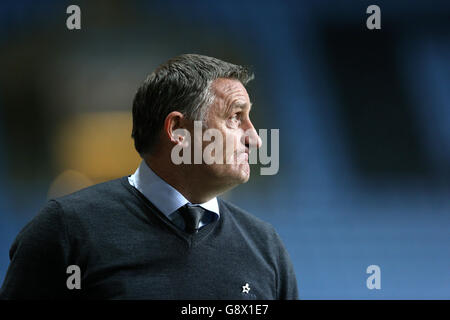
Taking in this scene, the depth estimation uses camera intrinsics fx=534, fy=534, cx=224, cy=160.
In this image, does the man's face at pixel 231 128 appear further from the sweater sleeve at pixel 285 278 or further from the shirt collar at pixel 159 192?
the sweater sleeve at pixel 285 278

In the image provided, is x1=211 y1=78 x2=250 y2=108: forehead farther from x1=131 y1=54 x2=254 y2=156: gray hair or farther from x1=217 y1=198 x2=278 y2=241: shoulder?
x1=217 y1=198 x2=278 y2=241: shoulder

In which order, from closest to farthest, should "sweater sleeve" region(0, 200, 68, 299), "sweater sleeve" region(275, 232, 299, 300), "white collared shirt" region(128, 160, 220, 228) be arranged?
"sweater sleeve" region(0, 200, 68, 299)
"white collared shirt" region(128, 160, 220, 228)
"sweater sleeve" region(275, 232, 299, 300)

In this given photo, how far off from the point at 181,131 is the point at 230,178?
0.15 metres

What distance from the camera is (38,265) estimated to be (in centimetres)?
101

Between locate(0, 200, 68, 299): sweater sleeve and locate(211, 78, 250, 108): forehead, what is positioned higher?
locate(211, 78, 250, 108): forehead

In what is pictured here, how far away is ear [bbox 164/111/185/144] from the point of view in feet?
3.80

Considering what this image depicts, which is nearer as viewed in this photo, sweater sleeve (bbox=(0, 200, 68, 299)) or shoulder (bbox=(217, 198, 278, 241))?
sweater sleeve (bbox=(0, 200, 68, 299))

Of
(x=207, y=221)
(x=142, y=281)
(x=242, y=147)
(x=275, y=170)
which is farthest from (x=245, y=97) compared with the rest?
(x=275, y=170)

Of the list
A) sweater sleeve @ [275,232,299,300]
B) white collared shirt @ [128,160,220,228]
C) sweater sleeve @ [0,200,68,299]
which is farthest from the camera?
sweater sleeve @ [275,232,299,300]

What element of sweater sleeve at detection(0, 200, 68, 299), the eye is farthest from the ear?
sweater sleeve at detection(0, 200, 68, 299)

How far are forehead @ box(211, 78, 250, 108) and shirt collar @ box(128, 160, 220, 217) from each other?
0.22 meters

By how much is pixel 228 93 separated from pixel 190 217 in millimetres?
286

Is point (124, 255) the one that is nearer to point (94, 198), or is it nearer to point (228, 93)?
point (94, 198)
